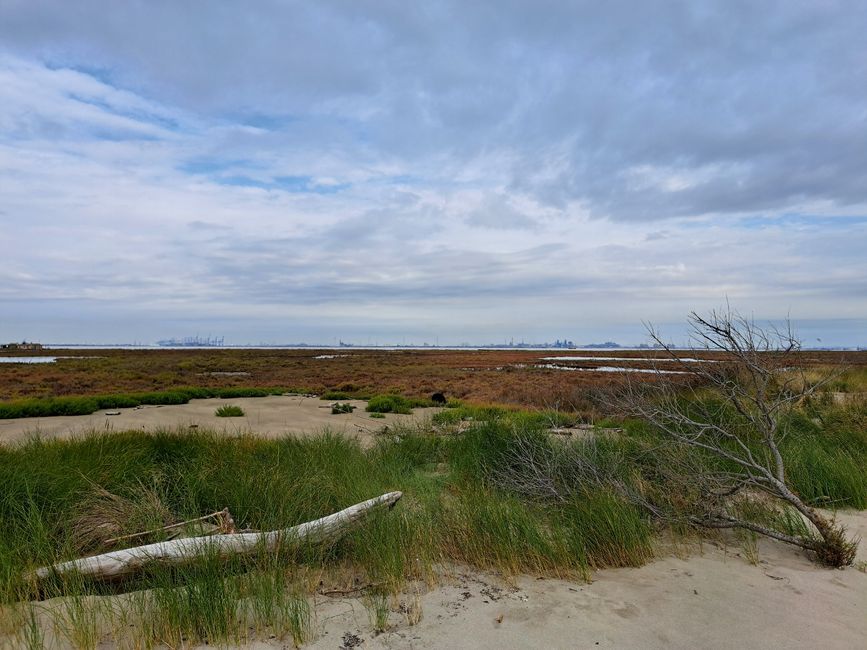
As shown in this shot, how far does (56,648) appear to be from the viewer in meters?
3.25

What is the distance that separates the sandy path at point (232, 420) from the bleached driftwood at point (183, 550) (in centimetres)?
602

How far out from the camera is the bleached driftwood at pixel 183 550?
13.0ft

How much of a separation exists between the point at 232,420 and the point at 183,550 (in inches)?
419

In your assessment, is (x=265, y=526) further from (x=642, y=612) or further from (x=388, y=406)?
(x=388, y=406)

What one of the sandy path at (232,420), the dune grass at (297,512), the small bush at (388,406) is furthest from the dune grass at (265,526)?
the small bush at (388,406)

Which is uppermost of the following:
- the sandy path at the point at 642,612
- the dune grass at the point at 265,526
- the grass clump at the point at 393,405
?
the dune grass at the point at 265,526

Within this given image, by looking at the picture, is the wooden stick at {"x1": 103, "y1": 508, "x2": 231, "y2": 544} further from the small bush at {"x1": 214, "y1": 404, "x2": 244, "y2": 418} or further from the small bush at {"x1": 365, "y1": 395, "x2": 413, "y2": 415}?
the small bush at {"x1": 365, "y1": 395, "x2": 413, "y2": 415}

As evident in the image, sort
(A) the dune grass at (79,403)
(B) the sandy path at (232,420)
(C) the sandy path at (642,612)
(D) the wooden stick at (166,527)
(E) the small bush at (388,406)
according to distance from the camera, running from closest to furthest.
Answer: (C) the sandy path at (642,612), (D) the wooden stick at (166,527), (B) the sandy path at (232,420), (A) the dune grass at (79,403), (E) the small bush at (388,406)

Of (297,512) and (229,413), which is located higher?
(297,512)

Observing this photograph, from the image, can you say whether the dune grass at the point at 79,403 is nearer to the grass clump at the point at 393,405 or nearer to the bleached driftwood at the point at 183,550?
the grass clump at the point at 393,405

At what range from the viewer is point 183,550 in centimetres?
409

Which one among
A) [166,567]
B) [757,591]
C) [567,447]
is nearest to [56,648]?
[166,567]

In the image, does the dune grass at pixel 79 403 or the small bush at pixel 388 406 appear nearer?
the dune grass at pixel 79 403

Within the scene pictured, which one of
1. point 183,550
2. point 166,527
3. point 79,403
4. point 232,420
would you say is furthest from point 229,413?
point 183,550
